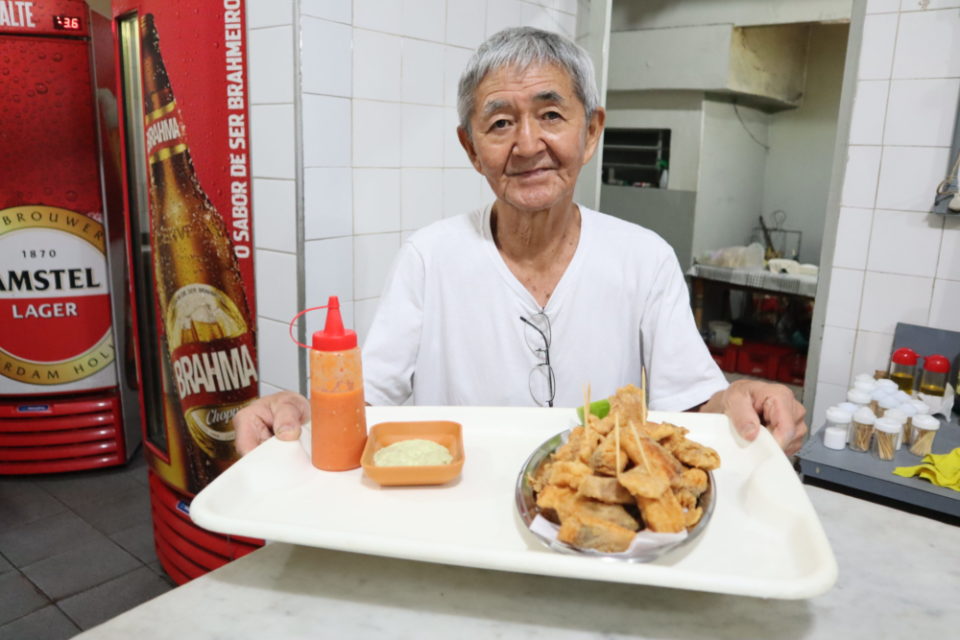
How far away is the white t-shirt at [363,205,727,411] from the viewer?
5.62 feet

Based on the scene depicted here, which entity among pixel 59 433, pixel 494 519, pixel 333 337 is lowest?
pixel 59 433

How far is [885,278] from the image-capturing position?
2.74 m

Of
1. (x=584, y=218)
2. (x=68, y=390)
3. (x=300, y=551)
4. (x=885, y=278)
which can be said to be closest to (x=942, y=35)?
(x=885, y=278)

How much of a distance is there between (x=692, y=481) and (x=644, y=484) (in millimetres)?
146

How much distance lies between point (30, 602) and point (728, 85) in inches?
197

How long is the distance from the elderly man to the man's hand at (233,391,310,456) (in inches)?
15.7

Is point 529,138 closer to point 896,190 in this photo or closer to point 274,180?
point 274,180

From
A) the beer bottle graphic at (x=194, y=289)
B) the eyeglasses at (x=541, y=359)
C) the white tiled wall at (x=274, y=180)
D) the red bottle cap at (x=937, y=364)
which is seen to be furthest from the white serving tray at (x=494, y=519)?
the red bottle cap at (x=937, y=364)

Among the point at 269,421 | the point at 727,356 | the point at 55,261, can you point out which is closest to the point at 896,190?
the point at 269,421

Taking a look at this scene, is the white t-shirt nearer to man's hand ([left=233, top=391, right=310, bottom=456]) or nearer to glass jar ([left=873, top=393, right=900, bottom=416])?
man's hand ([left=233, top=391, right=310, bottom=456])

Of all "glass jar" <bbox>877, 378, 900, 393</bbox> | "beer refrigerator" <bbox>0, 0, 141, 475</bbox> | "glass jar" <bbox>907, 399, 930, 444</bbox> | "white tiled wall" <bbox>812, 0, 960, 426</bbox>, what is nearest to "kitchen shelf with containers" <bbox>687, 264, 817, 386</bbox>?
"white tiled wall" <bbox>812, 0, 960, 426</bbox>

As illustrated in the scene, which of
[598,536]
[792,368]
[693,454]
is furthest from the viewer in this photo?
[792,368]

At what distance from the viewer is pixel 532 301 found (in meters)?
1.71

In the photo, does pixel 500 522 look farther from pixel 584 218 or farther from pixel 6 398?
pixel 6 398
